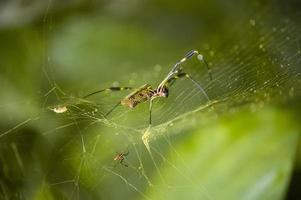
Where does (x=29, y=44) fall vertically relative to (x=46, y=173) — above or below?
above

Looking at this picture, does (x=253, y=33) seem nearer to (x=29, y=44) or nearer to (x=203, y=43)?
(x=203, y=43)

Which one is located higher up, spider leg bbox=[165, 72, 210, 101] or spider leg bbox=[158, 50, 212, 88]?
spider leg bbox=[158, 50, 212, 88]

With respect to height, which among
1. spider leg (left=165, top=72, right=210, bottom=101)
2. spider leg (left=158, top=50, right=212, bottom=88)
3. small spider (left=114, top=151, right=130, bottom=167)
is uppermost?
spider leg (left=158, top=50, right=212, bottom=88)

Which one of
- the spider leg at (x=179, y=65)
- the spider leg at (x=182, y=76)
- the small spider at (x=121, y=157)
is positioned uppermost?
the spider leg at (x=179, y=65)

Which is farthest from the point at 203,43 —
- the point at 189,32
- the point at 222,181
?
the point at 222,181

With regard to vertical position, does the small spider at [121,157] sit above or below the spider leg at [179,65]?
below

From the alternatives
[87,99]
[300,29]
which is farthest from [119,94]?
[300,29]

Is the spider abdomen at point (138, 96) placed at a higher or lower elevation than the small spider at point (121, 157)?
higher
